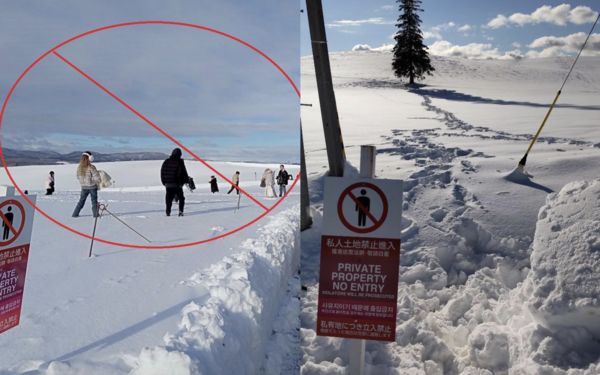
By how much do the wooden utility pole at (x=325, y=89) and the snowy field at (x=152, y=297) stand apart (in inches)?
10.3

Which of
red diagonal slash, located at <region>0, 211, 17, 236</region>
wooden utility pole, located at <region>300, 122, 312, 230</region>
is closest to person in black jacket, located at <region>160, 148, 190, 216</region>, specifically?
wooden utility pole, located at <region>300, 122, 312, 230</region>

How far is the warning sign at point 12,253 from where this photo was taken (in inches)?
81.9

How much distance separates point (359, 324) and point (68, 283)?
82.4 inches

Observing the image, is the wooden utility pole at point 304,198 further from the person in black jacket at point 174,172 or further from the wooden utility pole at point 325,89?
the person in black jacket at point 174,172

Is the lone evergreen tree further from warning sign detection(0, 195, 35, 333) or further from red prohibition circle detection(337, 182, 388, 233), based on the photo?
warning sign detection(0, 195, 35, 333)

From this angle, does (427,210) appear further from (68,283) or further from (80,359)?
(68,283)

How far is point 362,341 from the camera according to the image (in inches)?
77.9

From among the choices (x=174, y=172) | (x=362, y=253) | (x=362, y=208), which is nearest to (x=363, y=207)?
(x=362, y=208)

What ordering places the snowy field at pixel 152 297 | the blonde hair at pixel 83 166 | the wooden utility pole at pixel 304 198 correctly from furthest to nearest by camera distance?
the blonde hair at pixel 83 166 → the wooden utility pole at pixel 304 198 → the snowy field at pixel 152 297

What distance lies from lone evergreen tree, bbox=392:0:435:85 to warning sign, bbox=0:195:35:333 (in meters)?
1.96

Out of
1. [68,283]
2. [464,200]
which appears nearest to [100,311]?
[68,283]

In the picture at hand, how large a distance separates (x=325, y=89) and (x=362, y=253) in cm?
93

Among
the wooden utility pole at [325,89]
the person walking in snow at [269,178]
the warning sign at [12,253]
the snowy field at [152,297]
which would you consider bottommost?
the snowy field at [152,297]

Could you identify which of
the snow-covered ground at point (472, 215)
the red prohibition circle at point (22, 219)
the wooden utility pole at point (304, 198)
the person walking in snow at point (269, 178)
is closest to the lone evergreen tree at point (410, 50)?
the snow-covered ground at point (472, 215)
